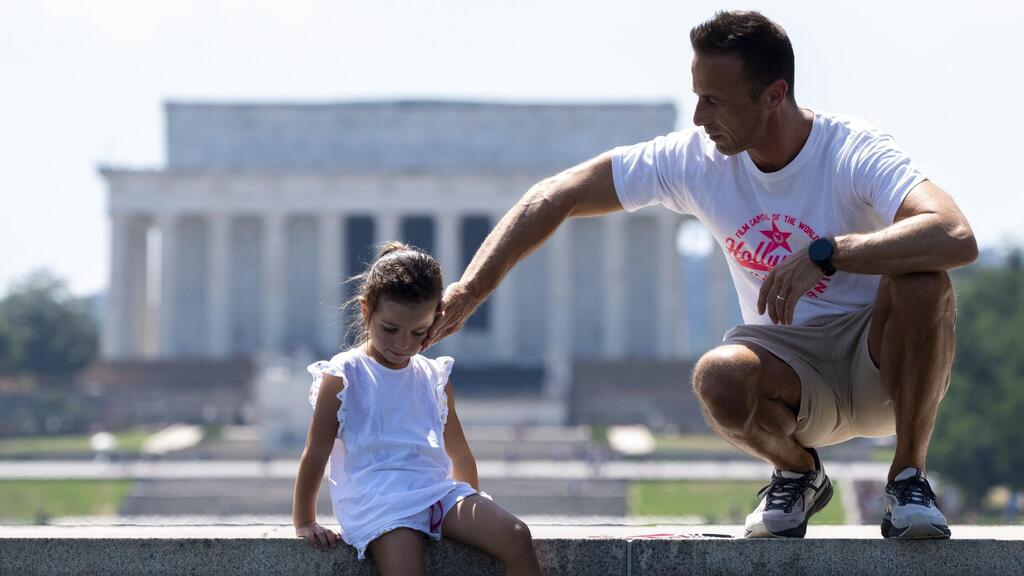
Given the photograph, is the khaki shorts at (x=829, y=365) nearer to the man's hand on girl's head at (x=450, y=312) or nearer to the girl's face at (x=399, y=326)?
the man's hand on girl's head at (x=450, y=312)

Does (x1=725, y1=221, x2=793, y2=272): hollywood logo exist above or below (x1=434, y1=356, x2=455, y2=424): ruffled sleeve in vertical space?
above

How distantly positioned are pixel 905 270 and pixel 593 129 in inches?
2849

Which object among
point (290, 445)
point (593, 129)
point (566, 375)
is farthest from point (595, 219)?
point (290, 445)

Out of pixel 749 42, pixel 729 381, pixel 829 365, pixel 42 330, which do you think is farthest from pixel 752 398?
pixel 42 330

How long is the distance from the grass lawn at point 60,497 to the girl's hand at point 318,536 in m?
31.0

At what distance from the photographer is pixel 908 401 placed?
688 cm

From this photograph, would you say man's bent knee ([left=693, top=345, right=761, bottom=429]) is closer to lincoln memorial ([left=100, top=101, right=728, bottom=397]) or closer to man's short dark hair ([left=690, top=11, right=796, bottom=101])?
man's short dark hair ([left=690, top=11, right=796, bottom=101])

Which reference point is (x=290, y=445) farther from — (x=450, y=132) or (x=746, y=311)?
(x=746, y=311)

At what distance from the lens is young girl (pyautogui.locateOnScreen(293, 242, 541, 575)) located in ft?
21.2

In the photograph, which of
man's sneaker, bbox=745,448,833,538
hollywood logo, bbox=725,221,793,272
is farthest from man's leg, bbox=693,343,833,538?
hollywood logo, bbox=725,221,793,272

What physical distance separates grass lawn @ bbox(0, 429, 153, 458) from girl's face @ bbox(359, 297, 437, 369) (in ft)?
146

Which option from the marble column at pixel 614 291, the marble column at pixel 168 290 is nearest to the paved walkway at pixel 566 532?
the marble column at pixel 614 291

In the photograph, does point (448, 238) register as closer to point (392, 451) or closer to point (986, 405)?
point (986, 405)

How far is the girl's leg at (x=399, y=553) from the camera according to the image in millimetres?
6402
